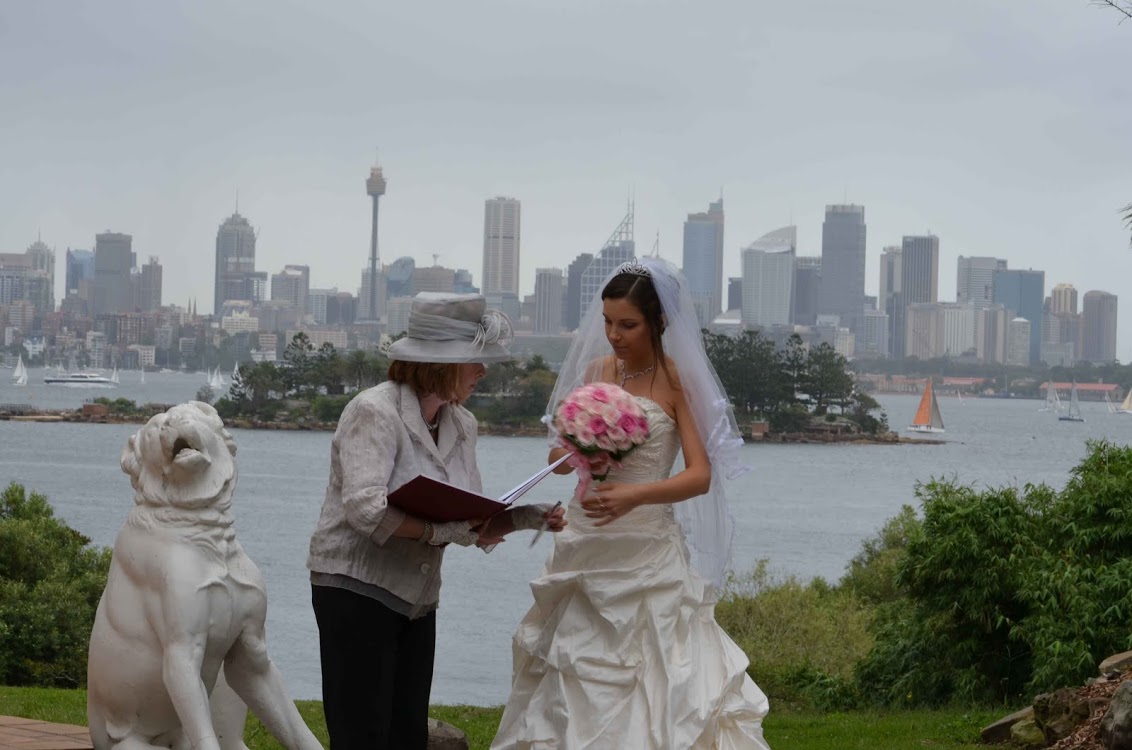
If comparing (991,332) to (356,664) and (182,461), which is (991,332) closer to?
(356,664)

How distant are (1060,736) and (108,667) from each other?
4.22 metres

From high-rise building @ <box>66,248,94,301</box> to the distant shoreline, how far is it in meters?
36.5

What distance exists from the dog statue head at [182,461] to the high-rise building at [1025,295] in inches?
5412

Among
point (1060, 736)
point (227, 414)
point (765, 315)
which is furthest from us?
point (765, 315)

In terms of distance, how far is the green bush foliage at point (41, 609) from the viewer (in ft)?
37.0

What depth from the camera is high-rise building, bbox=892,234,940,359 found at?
13175 cm

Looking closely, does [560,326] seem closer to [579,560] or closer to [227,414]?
[227,414]

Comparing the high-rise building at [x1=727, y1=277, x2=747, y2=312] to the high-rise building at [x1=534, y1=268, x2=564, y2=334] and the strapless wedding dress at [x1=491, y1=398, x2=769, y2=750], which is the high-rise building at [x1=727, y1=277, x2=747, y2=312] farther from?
the strapless wedding dress at [x1=491, y1=398, x2=769, y2=750]

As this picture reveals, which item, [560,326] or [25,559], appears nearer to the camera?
[25,559]

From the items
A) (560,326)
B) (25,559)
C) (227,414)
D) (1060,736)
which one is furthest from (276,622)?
(560,326)

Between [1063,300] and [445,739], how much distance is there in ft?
462

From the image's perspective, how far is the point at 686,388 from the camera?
4.63m

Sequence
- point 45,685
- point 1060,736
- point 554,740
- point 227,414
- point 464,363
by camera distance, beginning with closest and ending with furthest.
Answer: point 464,363 → point 554,740 → point 1060,736 → point 45,685 → point 227,414

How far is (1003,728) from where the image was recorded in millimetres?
6777
